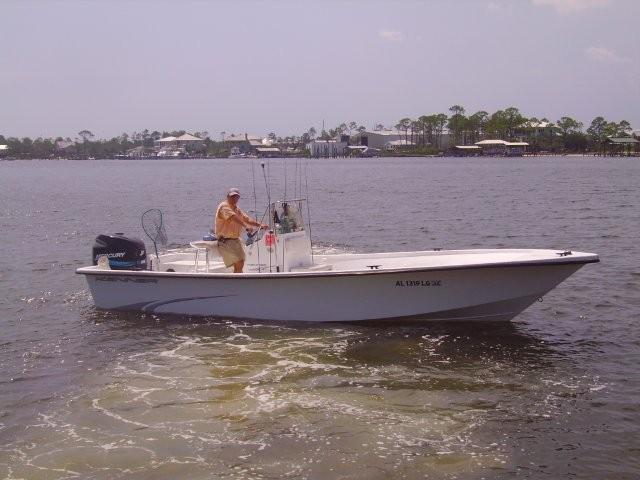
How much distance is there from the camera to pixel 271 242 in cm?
1343

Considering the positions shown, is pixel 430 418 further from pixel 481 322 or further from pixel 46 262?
pixel 46 262

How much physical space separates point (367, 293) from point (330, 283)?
2.22 ft

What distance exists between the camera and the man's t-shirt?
13038 millimetres

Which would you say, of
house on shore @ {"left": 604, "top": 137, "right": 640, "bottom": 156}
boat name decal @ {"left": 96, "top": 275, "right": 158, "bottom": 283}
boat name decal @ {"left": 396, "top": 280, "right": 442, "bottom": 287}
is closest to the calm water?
boat name decal @ {"left": 96, "top": 275, "right": 158, "bottom": 283}

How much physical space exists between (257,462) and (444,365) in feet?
13.4

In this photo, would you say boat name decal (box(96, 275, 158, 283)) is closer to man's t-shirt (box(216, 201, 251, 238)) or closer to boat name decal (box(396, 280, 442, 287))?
man's t-shirt (box(216, 201, 251, 238))

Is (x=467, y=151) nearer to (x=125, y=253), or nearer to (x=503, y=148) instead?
(x=503, y=148)

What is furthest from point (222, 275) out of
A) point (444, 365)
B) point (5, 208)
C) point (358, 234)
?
point (5, 208)

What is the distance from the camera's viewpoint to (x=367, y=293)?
1241 cm

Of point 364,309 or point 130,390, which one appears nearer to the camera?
point 130,390

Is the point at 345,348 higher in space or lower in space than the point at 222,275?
lower

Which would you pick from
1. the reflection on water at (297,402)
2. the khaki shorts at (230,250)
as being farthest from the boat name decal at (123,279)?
the khaki shorts at (230,250)

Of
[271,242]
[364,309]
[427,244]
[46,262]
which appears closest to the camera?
[364,309]

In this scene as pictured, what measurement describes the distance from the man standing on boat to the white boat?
0.93 ft
